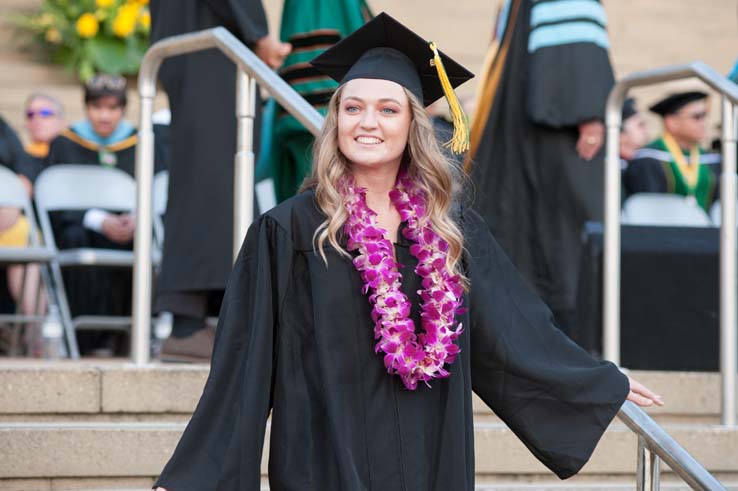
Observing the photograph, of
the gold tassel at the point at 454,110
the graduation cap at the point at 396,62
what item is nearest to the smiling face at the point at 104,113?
the graduation cap at the point at 396,62

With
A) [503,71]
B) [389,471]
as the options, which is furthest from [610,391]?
[503,71]

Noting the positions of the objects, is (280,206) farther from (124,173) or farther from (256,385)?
(124,173)

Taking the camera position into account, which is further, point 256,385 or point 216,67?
point 216,67

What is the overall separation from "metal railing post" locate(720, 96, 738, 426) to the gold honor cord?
11.1 ft

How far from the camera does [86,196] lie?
8188mm

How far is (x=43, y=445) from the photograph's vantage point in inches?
181

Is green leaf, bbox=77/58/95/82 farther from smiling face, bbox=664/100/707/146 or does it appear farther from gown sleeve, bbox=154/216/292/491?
gown sleeve, bbox=154/216/292/491

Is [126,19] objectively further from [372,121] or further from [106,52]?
[372,121]

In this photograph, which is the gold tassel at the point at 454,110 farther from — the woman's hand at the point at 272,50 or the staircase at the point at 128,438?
the woman's hand at the point at 272,50

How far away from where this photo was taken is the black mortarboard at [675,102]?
884 centimetres

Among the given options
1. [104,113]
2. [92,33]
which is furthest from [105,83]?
[92,33]

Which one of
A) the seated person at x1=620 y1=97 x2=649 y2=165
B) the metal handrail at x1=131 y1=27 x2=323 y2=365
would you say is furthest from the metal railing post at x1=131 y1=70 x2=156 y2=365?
the seated person at x1=620 y1=97 x2=649 y2=165

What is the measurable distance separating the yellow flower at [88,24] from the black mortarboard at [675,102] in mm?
4342

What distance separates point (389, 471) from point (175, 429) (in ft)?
4.44
